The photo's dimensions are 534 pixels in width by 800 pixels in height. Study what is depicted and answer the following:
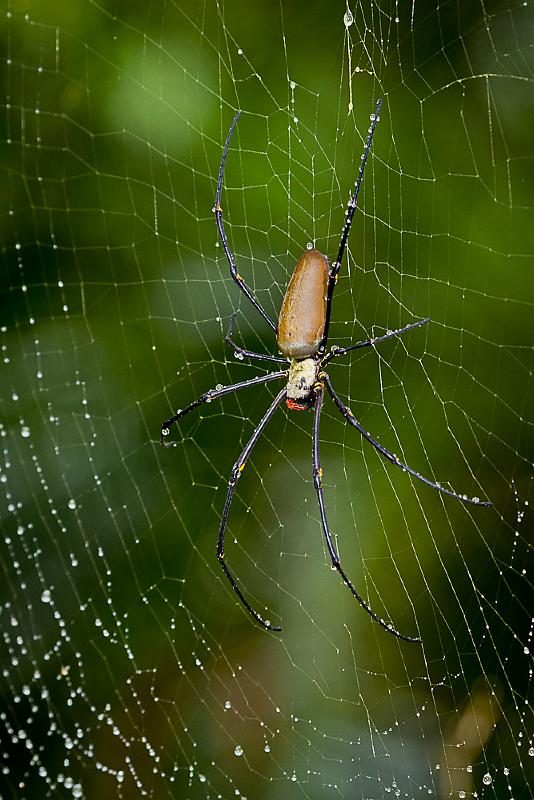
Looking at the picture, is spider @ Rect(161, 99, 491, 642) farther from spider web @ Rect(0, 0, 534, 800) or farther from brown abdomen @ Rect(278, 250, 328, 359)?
spider web @ Rect(0, 0, 534, 800)

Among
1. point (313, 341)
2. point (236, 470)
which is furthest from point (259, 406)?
point (313, 341)

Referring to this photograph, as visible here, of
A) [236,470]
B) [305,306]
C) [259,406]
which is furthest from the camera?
[259,406]

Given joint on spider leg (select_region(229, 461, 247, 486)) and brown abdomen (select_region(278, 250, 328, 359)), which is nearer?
brown abdomen (select_region(278, 250, 328, 359))

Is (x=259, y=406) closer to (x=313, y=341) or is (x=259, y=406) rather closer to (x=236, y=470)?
(x=236, y=470)

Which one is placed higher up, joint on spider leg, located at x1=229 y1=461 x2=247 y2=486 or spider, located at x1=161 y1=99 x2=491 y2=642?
spider, located at x1=161 y1=99 x2=491 y2=642

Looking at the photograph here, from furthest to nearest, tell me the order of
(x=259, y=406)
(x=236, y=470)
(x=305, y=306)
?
(x=259, y=406) < (x=236, y=470) < (x=305, y=306)

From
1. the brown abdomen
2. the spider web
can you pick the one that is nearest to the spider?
the brown abdomen

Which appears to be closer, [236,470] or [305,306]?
[305,306]
